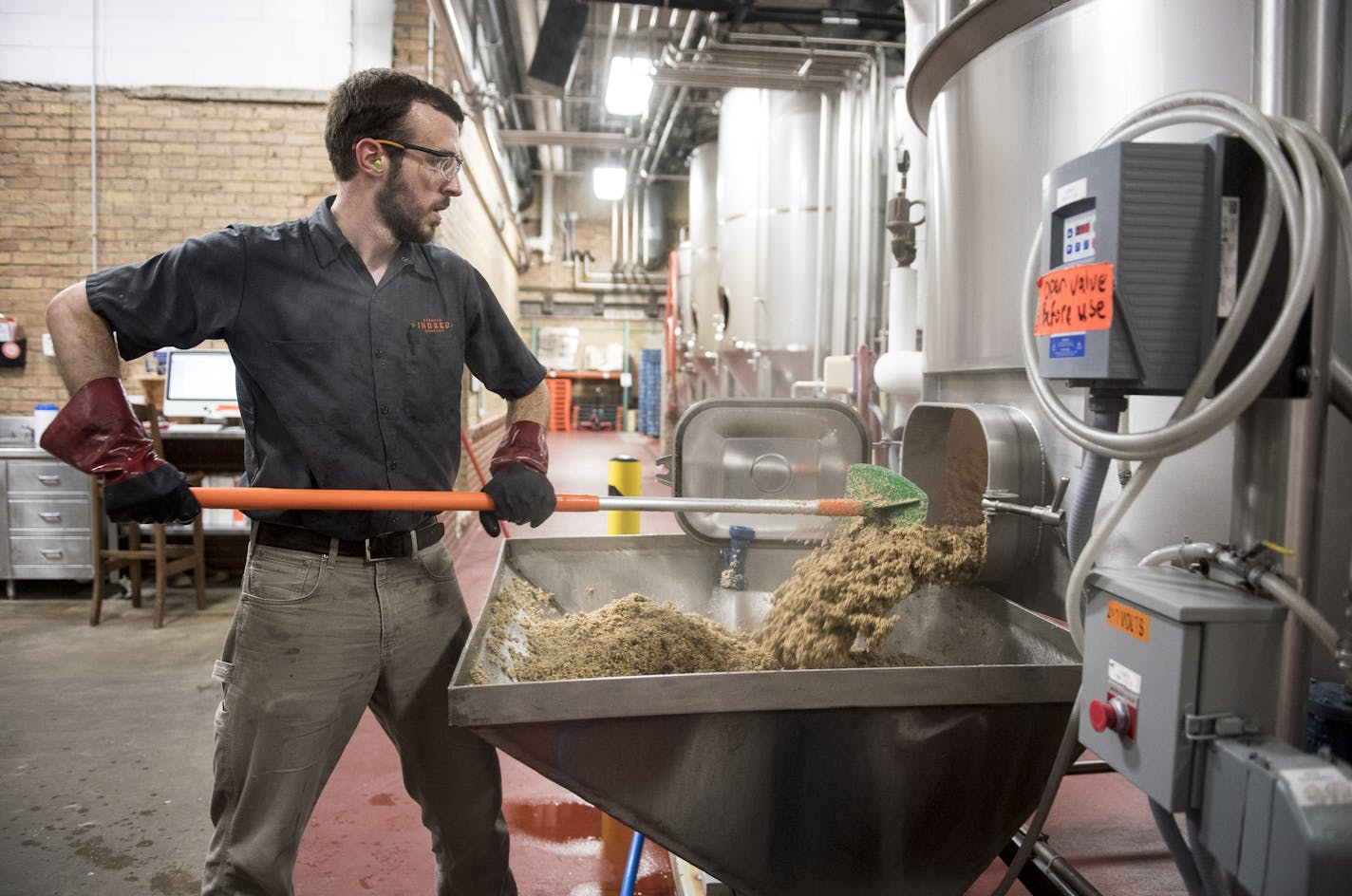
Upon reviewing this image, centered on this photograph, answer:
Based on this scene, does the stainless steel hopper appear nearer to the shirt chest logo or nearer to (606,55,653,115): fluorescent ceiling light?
the shirt chest logo

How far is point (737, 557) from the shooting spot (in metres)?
1.93

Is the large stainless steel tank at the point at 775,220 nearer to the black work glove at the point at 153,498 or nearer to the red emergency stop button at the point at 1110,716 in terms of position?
the black work glove at the point at 153,498

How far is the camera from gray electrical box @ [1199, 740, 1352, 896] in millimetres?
779

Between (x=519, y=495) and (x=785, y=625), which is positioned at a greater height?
(x=519, y=495)

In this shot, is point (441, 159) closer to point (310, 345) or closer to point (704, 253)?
point (310, 345)

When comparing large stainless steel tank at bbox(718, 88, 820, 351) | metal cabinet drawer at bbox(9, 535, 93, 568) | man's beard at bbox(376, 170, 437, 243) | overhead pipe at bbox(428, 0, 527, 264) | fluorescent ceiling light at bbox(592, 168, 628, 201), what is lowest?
metal cabinet drawer at bbox(9, 535, 93, 568)

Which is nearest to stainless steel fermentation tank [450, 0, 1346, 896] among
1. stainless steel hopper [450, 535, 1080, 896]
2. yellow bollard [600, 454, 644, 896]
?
stainless steel hopper [450, 535, 1080, 896]

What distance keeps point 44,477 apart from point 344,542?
3936mm

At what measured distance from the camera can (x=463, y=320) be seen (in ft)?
5.54

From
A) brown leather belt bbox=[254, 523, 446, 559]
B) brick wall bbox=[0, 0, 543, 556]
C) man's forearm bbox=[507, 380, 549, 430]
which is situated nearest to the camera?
brown leather belt bbox=[254, 523, 446, 559]

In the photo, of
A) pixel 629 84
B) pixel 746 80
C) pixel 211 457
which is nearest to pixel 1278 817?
pixel 211 457

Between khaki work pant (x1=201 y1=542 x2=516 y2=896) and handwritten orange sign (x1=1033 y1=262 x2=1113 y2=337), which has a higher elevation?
handwritten orange sign (x1=1033 y1=262 x2=1113 y2=337)

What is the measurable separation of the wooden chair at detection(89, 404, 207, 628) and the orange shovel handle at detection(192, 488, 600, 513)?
9.53 feet

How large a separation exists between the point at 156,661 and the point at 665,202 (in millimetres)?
12392
